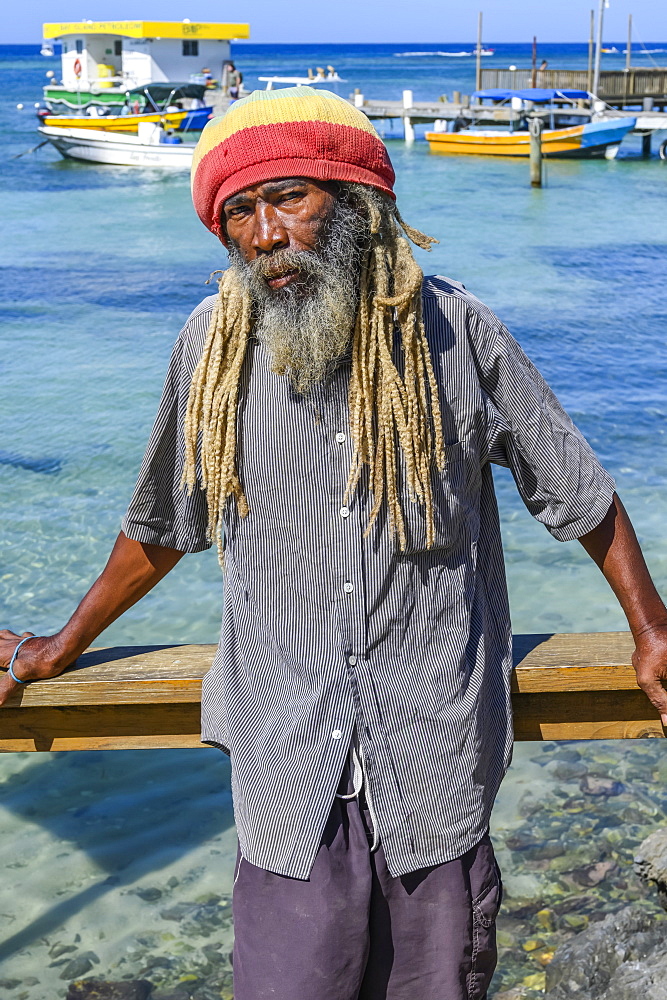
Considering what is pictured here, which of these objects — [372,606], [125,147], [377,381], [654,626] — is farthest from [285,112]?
[125,147]

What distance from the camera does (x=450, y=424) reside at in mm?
A: 1605

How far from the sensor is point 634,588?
5.54 feet

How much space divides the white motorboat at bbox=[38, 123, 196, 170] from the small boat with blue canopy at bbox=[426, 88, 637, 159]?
7908mm

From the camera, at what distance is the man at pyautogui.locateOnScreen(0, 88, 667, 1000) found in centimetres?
154

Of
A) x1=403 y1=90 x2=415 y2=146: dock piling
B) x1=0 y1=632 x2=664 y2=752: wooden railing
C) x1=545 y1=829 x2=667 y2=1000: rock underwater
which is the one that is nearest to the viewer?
x1=0 y1=632 x2=664 y2=752: wooden railing

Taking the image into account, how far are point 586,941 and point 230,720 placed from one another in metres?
1.55

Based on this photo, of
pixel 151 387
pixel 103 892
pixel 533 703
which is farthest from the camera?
pixel 151 387

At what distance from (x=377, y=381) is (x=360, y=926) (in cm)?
80

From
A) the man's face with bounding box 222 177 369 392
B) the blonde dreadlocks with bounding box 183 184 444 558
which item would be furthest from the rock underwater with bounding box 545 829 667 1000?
the man's face with bounding box 222 177 369 392

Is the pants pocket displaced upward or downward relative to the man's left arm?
downward

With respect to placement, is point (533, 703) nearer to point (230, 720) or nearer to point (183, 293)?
point (230, 720)

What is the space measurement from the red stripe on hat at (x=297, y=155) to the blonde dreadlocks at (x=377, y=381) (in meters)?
0.04

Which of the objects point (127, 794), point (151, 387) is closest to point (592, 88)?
point (151, 387)

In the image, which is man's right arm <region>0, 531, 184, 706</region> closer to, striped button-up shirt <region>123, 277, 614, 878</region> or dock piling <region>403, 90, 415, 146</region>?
striped button-up shirt <region>123, 277, 614, 878</region>
